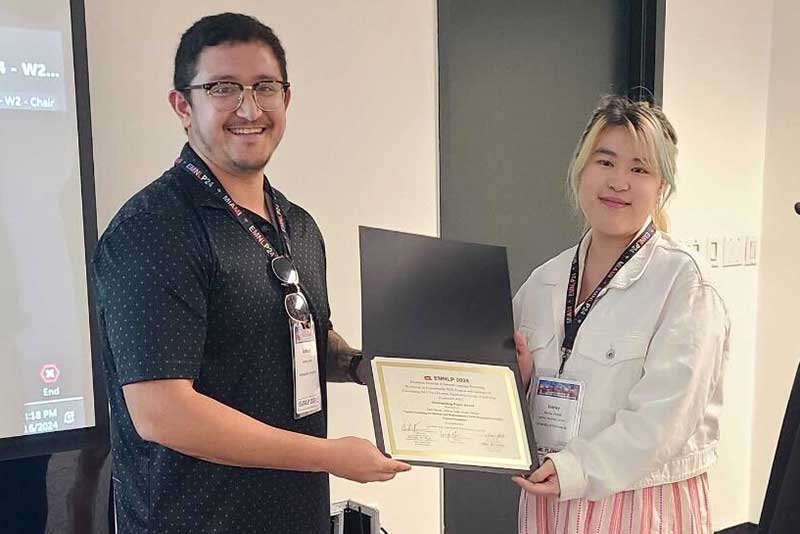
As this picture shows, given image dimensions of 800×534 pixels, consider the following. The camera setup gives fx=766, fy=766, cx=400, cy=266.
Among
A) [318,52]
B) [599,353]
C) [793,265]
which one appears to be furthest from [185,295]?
[793,265]

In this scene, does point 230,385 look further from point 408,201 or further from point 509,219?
point 509,219

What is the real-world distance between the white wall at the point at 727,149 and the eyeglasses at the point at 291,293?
73.9 inches

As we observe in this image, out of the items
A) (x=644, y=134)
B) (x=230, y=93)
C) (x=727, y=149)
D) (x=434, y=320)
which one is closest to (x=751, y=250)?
(x=727, y=149)

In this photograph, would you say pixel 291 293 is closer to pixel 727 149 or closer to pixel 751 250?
pixel 727 149

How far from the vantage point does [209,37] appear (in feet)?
4.18

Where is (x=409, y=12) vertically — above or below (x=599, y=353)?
above

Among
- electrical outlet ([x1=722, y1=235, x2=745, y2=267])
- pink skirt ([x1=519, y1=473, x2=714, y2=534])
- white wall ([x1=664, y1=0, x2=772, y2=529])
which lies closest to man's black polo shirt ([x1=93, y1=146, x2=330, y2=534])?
pink skirt ([x1=519, y1=473, x2=714, y2=534])

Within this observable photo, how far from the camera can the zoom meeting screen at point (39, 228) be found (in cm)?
152

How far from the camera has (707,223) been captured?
9.48ft

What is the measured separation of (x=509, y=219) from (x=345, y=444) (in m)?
1.42

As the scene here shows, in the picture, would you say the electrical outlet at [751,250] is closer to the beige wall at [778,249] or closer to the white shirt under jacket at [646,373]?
the beige wall at [778,249]

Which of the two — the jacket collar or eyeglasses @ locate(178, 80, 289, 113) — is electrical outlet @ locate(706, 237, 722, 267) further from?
eyeglasses @ locate(178, 80, 289, 113)

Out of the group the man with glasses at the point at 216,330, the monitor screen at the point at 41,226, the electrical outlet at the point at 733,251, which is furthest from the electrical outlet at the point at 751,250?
the monitor screen at the point at 41,226

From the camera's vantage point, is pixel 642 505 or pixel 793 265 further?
pixel 793 265
